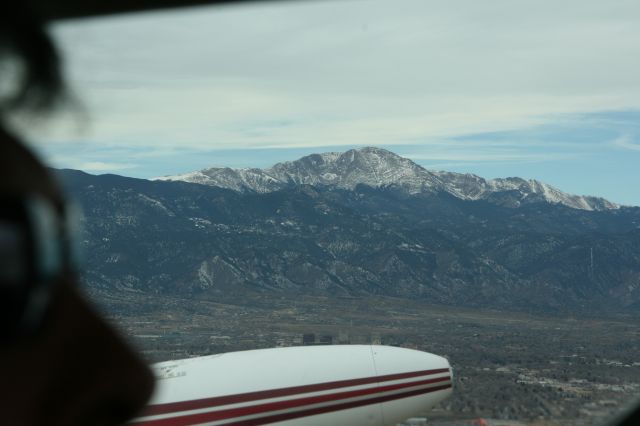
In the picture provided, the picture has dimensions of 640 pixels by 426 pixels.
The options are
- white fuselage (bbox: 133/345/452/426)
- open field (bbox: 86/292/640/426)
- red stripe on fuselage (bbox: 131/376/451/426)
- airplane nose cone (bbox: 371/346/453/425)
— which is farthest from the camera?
open field (bbox: 86/292/640/426)

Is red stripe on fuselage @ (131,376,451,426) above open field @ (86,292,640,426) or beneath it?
above

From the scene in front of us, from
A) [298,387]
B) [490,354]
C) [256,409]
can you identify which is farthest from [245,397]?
[490,354]

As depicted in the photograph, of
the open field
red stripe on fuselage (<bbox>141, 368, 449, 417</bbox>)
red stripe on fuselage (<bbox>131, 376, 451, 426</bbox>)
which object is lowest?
the open field

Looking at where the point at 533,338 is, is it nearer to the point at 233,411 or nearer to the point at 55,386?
the point at 233,411

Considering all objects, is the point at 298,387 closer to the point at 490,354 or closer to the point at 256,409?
the point at 256,409

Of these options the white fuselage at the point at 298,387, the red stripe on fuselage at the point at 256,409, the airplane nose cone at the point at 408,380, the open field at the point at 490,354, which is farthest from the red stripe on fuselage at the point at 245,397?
the open field at the point at 490,354

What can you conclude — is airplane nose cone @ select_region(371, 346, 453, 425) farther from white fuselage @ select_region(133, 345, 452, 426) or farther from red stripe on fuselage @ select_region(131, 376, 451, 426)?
red stripe on fuselage @ select_region(131, 376, 451, 426)

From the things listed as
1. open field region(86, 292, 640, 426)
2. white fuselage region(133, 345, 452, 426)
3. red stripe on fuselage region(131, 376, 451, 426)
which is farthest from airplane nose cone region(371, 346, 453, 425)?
open field region(86, 292, 640, 426)

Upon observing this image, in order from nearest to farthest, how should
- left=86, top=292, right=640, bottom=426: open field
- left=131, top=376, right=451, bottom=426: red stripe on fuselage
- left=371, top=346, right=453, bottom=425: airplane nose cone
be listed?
1. left=131, top=376, right=451, bottom=426: red stripe on fuselage
2. left=371, top=346, right=453, bottom=425: airplane nose cone
3. left=86, top=292, right=640, bottom=426: open field
